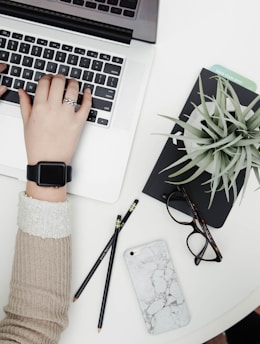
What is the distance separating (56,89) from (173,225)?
1.00ft

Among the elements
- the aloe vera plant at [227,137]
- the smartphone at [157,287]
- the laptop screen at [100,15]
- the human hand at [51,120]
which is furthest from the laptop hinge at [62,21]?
the smartphone at [157,287]

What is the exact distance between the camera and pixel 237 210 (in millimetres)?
734

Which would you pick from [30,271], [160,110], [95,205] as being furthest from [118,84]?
[30,271]

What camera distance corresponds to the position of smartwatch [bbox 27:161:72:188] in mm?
675

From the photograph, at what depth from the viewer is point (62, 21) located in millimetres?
721

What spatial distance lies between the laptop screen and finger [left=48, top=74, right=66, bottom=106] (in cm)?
11

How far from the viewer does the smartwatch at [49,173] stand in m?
0.68

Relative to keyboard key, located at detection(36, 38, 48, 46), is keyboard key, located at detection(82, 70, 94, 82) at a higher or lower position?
lower

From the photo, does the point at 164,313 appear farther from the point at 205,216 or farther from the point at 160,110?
the point at 160,110

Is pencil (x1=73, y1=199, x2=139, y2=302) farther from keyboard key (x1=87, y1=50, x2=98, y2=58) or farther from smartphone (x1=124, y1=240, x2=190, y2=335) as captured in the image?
keyboard key (x1=87, y1=50, x2=98, y2=58)

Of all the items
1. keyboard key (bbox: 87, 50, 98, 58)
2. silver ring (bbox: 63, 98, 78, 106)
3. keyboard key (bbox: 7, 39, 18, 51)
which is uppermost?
keyboard key (bbox: 87, 50, 98, 58)

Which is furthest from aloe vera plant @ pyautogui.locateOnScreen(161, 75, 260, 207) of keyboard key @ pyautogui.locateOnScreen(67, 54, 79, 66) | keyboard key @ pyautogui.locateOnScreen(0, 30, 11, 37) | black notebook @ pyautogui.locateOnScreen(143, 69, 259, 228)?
keyboard key @ pyautogui.locateOnScreen(0, 30, 11, 37)

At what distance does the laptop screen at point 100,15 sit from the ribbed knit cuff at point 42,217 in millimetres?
303

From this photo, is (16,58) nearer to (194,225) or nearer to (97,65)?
(97,65)
